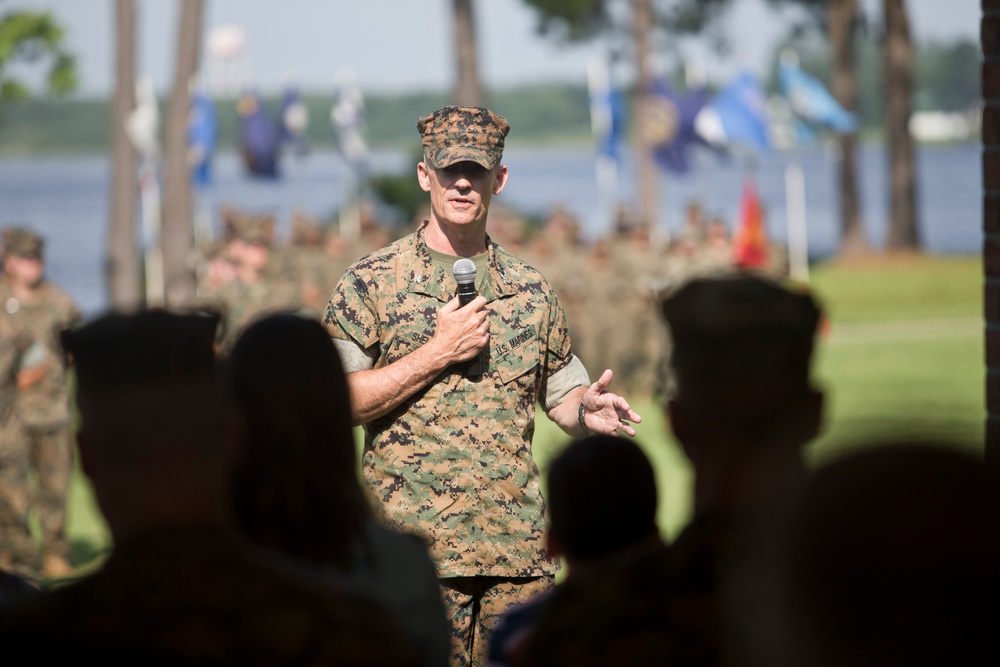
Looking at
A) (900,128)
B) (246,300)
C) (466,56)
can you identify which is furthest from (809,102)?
(246,300)

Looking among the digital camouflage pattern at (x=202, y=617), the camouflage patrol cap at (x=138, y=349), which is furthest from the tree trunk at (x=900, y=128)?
the digital camouflage pattern at (x=202, y=617)

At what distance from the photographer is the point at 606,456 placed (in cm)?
254

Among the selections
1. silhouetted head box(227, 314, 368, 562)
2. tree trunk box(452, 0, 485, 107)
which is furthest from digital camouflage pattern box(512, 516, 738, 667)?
tree trunk box(452, 0, 485, 107)

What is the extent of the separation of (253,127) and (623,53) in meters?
23.8

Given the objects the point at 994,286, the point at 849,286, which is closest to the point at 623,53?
the point at 849,286

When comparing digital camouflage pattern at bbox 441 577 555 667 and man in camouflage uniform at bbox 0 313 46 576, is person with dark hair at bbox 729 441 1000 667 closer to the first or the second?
digital camouflage pattern at bbox 441 577 555 667

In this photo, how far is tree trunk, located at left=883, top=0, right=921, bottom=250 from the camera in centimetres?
4003

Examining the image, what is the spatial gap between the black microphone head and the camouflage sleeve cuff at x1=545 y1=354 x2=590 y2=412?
0.55m

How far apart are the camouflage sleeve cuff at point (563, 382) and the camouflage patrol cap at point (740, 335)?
222cm

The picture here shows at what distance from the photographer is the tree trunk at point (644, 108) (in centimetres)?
3247

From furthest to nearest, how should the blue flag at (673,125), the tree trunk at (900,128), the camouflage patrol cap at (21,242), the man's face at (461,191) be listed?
the tree trunk at (900,128), the blue flag at (673,125), the camouflage patrol cap at (21,242), the man's face at (461,191)

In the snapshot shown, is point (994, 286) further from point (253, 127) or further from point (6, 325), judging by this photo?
point (253, 127)

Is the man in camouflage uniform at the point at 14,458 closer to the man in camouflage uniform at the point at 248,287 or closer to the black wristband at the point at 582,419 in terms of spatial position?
the man in camouflage uniform at the point at 248,287

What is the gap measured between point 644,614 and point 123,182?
1960cm
